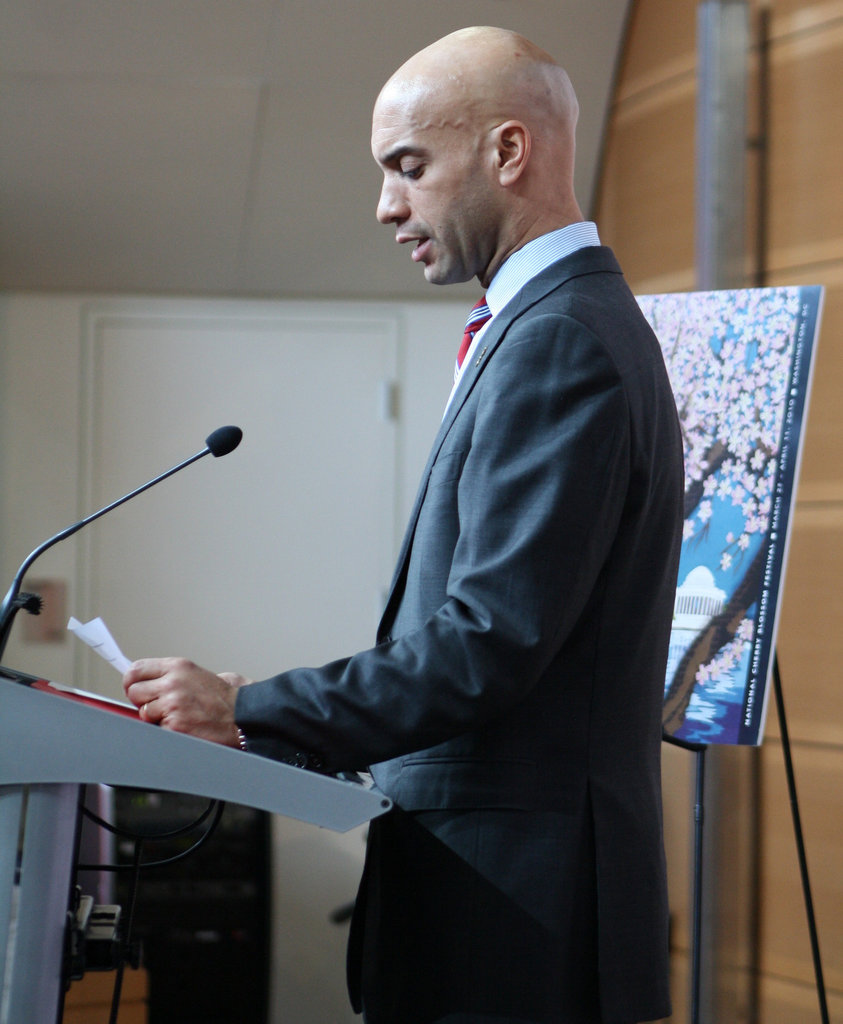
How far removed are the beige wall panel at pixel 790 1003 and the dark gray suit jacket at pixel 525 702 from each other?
5.49 ft

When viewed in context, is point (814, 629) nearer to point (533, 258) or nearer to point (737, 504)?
point (737, 504)

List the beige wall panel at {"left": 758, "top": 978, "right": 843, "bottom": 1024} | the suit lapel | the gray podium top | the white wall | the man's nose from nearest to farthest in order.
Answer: the gray podium top
the suit lapel
the man's nose
the beige wall panel at {"left": 758, "top": 978, "right": 843, "bottom": 1024}
the white wall

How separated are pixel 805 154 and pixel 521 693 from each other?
2086 millimetres

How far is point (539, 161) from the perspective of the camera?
125cm

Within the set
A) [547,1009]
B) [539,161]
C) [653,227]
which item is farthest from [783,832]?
[539,161]

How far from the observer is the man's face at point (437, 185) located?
4.08ft

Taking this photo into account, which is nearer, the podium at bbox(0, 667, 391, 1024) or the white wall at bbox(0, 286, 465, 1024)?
the podium at bbox(0, 667, 391, 1024)

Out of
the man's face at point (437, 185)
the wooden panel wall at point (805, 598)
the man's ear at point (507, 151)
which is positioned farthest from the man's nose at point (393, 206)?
the wooden panel wall at point (805, 598)

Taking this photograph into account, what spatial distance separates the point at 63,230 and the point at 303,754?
2.80 meters

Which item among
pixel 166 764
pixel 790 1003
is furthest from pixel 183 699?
pixel 790 1003

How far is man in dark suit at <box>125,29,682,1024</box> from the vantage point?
103 cm

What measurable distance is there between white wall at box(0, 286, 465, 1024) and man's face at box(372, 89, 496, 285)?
2.44 m

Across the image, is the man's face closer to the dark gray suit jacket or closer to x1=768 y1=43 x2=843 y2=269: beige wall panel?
the dark gray suit jacket

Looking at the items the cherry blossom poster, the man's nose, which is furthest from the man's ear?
the cherry blossom poster
